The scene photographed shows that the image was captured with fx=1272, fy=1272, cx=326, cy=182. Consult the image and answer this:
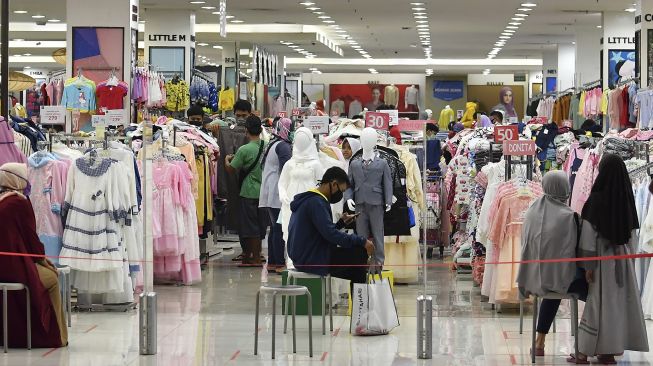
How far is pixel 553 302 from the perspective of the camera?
8250 mm

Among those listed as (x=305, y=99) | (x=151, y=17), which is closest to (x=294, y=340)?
(x=151, y=17)

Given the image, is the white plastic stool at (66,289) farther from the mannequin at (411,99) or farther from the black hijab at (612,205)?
the mannequin at (411,99)

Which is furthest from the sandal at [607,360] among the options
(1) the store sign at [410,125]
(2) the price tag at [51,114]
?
(2) the price tag at [51,114]

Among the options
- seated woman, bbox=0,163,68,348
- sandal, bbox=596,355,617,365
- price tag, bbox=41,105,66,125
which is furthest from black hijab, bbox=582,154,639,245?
price tag, bbox=41,105,66,125

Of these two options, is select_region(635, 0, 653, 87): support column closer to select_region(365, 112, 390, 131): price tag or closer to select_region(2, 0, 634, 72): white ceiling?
select_region(2, 0, 634, 72): white ceiling

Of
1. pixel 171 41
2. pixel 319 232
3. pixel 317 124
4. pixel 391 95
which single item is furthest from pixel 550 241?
pixel 391 95

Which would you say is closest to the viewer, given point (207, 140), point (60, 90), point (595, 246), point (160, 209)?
point (595, 246)

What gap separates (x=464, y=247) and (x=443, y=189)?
2163 millimetres

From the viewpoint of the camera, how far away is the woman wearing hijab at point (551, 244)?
7.95 metres

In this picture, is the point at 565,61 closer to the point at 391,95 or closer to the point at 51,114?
the point at 391,95

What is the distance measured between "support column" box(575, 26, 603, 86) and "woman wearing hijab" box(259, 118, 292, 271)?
15.2 m

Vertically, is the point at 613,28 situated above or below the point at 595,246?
above

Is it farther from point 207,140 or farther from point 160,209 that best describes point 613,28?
point 160,209

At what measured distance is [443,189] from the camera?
15469 millimetres
